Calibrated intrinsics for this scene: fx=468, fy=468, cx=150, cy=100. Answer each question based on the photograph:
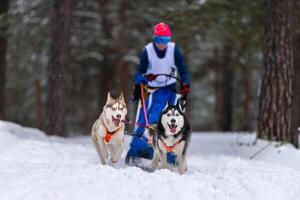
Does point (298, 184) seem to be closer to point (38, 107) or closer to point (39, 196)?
point (39, 196)

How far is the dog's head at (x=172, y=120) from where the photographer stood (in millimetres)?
6518

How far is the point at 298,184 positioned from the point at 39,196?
3295mm

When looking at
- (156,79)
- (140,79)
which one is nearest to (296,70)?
(156,79)

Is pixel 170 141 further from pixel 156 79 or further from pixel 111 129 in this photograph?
pixel 156 79

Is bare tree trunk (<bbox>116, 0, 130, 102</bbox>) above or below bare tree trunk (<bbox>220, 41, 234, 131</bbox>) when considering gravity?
above

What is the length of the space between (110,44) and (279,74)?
10914mm

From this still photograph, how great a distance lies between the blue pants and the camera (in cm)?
783

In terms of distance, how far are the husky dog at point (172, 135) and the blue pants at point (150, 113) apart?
1.01 m

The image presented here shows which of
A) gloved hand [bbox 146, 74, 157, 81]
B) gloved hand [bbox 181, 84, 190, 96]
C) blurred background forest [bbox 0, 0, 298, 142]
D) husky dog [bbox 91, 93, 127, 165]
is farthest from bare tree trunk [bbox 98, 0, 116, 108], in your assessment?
husky dog [bbox 91, 93, 127, 165]

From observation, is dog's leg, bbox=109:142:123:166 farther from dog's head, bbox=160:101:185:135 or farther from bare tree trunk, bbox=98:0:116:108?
bare tree trunk, bbox=98:0:116:108

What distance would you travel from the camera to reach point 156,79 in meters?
8.01

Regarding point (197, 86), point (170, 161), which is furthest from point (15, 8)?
point (197, 86)

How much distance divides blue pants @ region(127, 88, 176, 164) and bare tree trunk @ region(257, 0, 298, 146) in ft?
7.59

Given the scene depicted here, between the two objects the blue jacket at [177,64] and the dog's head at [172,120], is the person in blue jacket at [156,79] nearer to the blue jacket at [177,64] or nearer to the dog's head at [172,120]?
the blue jacket at [177,64]
